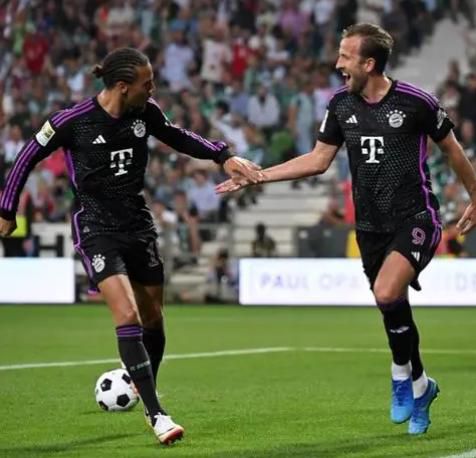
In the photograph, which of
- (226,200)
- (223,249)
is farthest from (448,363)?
(226,200)

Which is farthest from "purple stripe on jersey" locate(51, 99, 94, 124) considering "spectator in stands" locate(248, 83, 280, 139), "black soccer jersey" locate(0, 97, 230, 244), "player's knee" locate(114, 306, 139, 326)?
"spectator in stands" locate(248, 83, 280, 139)

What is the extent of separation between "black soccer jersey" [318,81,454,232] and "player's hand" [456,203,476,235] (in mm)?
265

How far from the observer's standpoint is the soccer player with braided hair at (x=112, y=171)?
9.01 meters

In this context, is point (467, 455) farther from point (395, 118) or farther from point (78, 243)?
point (78, 243)

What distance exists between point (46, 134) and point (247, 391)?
11.6ft

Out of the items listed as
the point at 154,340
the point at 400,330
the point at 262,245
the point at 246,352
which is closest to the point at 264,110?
the point at 262,245

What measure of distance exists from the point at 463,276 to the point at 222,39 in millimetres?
8747

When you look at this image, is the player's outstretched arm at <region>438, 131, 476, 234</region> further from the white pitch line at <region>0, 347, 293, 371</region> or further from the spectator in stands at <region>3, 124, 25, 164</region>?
the spectator in stands at <region>3, 124, 25, 164</region>

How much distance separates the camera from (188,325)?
65.0 ft

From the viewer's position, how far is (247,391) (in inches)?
468

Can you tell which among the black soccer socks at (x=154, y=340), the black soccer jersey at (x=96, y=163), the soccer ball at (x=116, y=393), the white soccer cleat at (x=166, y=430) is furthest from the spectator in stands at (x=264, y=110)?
the white soccer cleat at (x=166, y=430)

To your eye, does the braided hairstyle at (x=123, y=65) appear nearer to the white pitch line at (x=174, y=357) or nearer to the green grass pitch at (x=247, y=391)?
the green grass pitch at (x=247, y=391)

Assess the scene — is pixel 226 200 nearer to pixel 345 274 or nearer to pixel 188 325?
pixel 345 274

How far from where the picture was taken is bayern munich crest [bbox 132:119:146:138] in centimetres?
933
